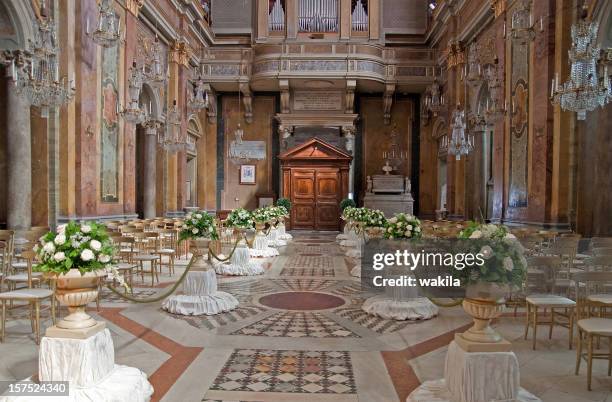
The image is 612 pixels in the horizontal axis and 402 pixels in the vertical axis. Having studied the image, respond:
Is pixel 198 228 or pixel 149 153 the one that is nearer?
pixel 198 228

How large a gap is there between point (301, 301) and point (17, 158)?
6025 mm

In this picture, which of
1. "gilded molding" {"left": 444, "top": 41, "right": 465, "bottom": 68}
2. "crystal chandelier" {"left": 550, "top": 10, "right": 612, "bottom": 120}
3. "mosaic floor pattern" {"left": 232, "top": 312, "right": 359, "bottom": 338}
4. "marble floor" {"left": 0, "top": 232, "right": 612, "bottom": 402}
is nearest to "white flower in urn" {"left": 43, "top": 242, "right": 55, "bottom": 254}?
"marble floor" {"left": 0, "top": 232, "right": 612, "bottom": 402}

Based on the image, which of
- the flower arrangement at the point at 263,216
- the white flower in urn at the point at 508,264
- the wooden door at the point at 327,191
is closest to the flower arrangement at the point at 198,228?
the white flower in urn at the point at 508,264

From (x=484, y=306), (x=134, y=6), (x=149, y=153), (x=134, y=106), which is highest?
(x=134, y=6)

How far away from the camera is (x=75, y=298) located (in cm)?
316

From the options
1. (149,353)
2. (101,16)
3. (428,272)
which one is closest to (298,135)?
(101,16)

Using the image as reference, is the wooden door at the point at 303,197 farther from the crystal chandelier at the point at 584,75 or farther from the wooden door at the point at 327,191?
the crystal chandelier at the point at 584,75

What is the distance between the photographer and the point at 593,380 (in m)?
3.81

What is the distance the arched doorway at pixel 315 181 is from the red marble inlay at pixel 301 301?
1189 centimetres

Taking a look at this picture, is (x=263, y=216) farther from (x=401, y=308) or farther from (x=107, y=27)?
(x=401, y=308)

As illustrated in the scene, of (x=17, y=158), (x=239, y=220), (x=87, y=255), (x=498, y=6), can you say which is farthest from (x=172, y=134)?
(x=87, y=255)

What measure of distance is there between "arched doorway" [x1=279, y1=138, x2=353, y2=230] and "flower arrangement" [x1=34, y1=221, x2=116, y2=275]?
50.9 feet

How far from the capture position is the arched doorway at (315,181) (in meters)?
18.7

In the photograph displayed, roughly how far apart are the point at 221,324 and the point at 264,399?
210 centimetres
